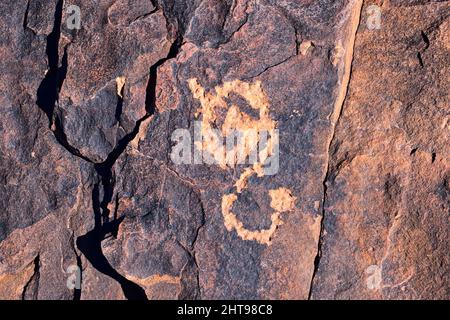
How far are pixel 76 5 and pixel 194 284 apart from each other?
1.18m

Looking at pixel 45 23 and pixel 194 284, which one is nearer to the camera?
pixel 194 284

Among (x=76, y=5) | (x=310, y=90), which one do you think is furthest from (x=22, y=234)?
(x=310, y=90)

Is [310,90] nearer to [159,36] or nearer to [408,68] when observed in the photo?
[408,68]

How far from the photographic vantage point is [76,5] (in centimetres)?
225

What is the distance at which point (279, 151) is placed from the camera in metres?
2.07

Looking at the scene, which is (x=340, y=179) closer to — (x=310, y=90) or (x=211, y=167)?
(x=310, y=90)

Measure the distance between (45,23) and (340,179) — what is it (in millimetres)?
1356

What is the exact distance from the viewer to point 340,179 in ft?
6.80

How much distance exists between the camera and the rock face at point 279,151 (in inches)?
80.9

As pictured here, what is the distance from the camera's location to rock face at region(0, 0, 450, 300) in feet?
6.74

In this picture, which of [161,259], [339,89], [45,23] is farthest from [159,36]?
[161,259]
